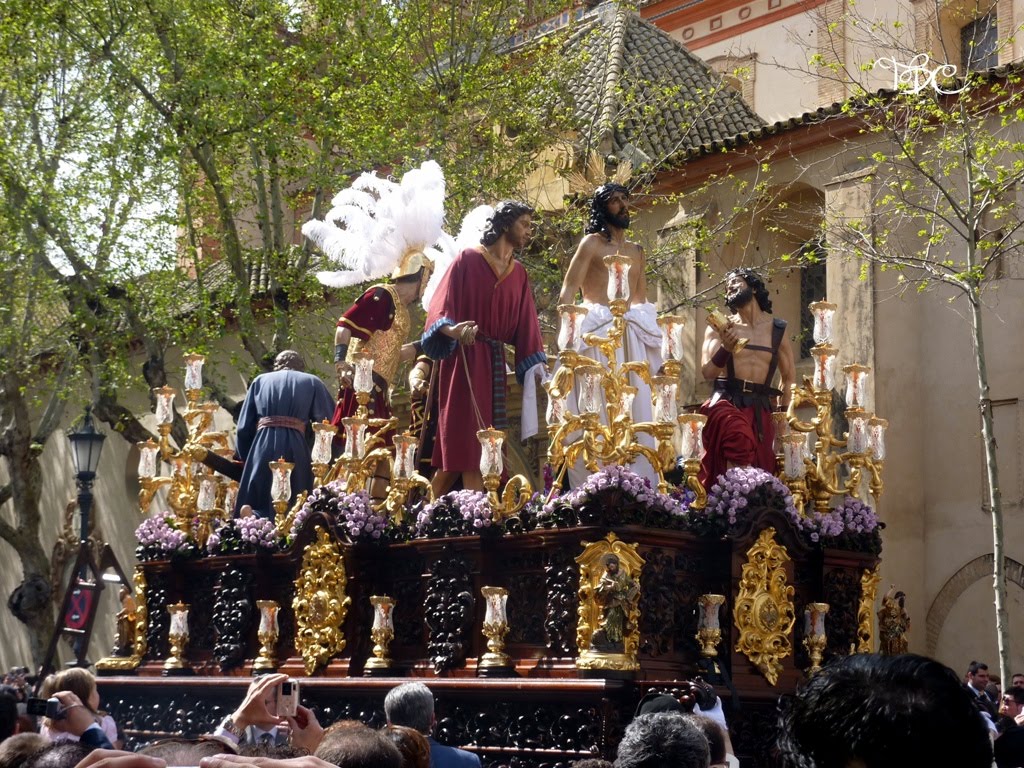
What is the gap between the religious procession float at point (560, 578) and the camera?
30.0 ft

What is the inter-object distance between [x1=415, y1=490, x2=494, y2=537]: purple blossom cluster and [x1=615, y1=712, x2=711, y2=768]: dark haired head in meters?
5.31

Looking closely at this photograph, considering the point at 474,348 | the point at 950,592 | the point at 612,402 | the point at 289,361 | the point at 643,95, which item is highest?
the point at 643,95

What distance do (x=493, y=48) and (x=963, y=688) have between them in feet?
63.5

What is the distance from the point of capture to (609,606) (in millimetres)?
8969

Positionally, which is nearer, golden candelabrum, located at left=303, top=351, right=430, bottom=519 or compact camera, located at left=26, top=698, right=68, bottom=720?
compact camera, located at left=26, top=698, right=68, bottom=720

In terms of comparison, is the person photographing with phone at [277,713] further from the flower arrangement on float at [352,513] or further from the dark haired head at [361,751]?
the flower arrangement on float at [352,513]

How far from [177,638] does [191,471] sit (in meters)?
1.53

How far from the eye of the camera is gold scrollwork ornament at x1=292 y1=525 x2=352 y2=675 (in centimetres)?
1083

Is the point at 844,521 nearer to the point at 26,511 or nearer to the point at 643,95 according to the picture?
the point at 643,95

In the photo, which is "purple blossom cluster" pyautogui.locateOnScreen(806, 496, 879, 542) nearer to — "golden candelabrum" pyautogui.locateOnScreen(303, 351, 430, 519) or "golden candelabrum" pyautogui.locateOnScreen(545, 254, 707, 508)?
"golden candelabrum" pyautogui.locateOnScreen(545, 254, 707, 508)

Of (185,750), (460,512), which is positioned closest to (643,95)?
(460,512)

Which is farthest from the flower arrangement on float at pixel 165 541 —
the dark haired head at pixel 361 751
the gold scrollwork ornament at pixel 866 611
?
the dark haired head at pixel 361 751

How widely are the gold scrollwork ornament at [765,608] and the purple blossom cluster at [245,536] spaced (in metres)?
3.68

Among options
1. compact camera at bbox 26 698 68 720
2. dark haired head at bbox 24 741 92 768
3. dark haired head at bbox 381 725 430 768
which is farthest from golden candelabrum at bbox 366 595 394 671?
dark haired head at bbox 24 741 92 768
